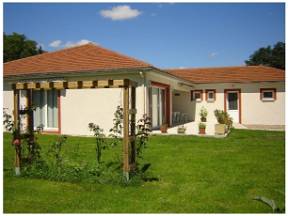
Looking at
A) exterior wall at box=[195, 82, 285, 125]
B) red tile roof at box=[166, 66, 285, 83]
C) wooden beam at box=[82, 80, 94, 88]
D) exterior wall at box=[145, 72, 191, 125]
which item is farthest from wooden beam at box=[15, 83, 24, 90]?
exterior wall at box=[195, 82, 285, 125]

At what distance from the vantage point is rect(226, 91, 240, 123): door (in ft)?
78.6

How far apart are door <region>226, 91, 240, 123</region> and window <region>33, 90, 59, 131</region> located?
43.4ft

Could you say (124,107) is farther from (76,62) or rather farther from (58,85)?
(76,62)

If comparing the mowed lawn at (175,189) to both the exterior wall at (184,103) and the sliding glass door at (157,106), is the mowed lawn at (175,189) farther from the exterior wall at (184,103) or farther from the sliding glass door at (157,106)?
the exterior wall at (184,103)

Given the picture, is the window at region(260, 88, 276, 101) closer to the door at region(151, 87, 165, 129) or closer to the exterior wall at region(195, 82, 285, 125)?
the exterior wall at region(195, 82, 285, 125)

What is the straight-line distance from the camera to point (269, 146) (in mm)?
11938

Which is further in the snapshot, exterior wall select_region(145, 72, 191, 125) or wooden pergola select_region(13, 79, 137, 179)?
exterior wall select_region(145, 72, 191, 125)

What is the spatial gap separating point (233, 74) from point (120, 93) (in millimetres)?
12916

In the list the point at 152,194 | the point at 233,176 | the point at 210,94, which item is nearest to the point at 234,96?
the point at 210,94

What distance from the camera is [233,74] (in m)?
25.1

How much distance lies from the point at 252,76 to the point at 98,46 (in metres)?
12.1

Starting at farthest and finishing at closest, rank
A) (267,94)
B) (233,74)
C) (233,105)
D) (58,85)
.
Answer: (233,74) < (233,105) < (267,94) < (58,85)

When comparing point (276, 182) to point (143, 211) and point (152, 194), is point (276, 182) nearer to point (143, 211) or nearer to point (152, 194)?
point (152, 194)

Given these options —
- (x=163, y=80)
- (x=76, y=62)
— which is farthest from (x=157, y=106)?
(x=76, y=62)
